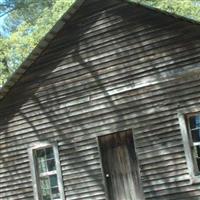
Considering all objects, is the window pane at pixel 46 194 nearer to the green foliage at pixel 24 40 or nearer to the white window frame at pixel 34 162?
the white window frame at pixel 34 162

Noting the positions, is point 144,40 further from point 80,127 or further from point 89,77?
point 80,127

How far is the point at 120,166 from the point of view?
14773 millimetres

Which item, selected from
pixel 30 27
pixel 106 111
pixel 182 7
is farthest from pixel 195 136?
pixel 30 27

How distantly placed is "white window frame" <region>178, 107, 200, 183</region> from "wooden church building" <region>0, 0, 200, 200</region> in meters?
0.03

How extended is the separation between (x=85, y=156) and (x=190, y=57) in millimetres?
4200

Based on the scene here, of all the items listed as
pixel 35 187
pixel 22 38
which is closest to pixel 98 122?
pixel 35 187

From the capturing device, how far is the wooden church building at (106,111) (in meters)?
13.6

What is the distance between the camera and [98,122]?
1492cm

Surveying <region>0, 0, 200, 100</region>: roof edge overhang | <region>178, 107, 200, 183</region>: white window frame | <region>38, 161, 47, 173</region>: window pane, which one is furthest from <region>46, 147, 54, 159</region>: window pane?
<region>178, 107, 200, 183</region>: white window frame

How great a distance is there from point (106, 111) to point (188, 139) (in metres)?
2.54

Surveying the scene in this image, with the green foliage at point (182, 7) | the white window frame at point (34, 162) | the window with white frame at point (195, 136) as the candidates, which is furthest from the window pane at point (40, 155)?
the green foliage at point (182, 7)

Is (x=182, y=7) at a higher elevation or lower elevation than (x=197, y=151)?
higher

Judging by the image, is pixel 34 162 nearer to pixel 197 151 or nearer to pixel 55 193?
pixel 55 193

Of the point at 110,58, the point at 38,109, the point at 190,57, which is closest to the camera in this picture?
the point at 190,57
